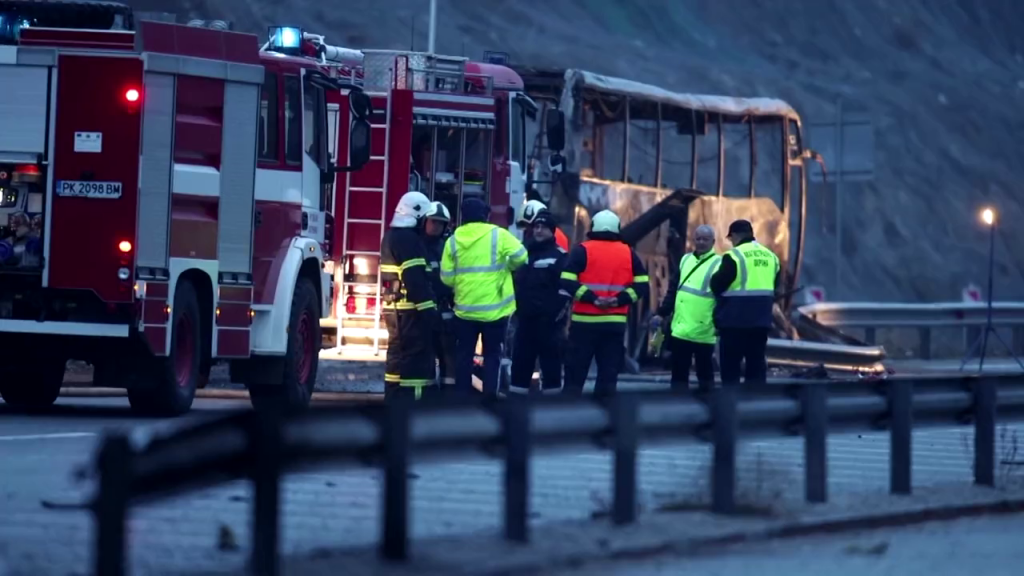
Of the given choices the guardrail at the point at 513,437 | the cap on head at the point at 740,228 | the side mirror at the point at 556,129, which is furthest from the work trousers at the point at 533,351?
the side mirror at the point at 556,129

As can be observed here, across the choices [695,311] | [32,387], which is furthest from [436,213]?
[32,387]

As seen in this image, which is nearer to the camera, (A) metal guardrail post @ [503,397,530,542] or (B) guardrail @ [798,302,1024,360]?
(A) metal guardrail post @ [503,397,530,542]

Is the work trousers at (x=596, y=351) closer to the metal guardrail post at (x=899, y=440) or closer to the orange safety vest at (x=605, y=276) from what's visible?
the orange safety vest at (x=605, y=276)

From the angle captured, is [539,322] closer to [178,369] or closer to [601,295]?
[601,295]

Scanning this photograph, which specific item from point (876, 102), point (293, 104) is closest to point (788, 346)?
point (293, 104)

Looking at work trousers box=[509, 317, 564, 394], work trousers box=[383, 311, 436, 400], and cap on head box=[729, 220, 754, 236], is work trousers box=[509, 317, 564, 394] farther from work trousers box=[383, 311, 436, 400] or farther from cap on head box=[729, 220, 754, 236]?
cap on head box=[729, 220, 754, 236]

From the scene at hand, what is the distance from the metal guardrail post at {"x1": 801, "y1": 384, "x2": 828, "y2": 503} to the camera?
9.30 m

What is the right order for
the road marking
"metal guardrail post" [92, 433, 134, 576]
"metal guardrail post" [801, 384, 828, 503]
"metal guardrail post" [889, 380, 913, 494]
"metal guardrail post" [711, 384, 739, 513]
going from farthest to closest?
the road marking < "metal guardrail post" [889, 380, 913, 494] < "metal guardrail post" [801, 384, 828, 503] < "metal guardrail post" [711, 384, 739, 513] < "metal guardrail post" [92, 433, 134, 576]

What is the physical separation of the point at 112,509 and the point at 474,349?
27.5 feet

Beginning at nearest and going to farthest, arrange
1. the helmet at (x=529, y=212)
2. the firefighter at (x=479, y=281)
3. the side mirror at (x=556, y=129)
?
the firefighter at (x=479, y=281) < the helmet at (x=529, y=212) < the side mirror at (x=556, y=129)

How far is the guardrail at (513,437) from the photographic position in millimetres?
6223

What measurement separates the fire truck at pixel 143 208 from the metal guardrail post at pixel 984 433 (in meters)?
6.06

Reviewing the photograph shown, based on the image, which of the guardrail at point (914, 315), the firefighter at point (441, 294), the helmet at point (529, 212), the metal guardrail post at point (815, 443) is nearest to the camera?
the metal guardrail post at point (815, 443)

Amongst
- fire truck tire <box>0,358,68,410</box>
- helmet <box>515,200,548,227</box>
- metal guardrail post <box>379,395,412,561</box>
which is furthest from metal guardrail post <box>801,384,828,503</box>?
fire truck tire <box>0,358,68,410</box>
